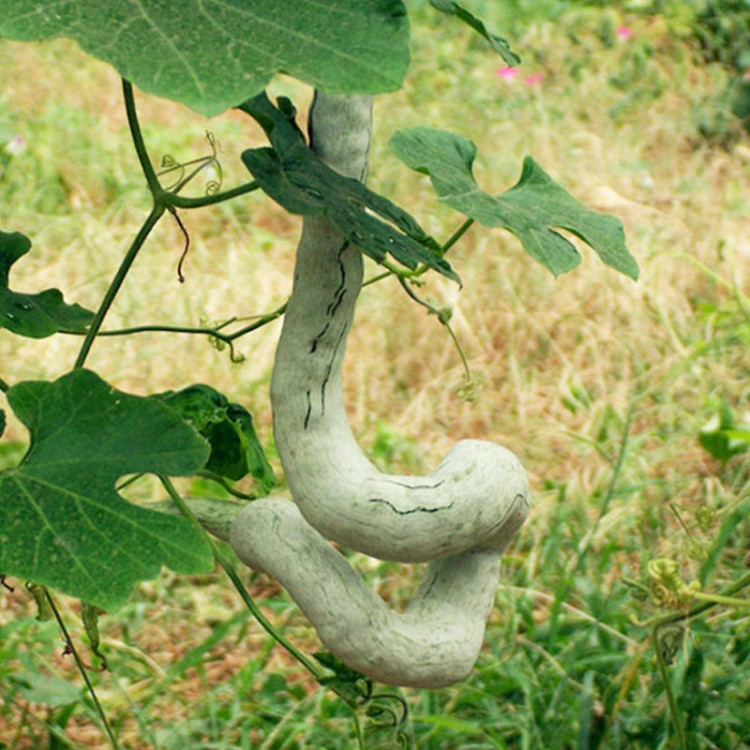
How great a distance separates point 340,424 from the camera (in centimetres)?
105

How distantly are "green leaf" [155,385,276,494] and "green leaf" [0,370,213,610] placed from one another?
0.97 ft

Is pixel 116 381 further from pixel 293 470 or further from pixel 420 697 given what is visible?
pixel 293 470

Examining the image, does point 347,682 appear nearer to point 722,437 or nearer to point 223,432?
point 223,432

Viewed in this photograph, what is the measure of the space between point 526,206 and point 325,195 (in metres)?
0.22

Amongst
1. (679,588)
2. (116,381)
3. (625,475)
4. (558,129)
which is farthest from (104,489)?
(558,129)

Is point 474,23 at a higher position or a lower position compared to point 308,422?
higher

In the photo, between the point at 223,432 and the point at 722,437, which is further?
the point at 722,437

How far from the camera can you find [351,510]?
103cm

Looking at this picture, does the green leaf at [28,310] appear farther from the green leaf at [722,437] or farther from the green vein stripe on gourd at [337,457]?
the green leaf at [722,437]

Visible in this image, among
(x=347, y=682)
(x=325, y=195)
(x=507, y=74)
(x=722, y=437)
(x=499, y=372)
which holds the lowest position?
(x=347, y=682)

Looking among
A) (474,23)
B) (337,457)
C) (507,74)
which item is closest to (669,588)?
(337,457)

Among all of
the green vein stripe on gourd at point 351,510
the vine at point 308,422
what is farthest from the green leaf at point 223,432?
the green vein stripe on gourd at point 351,510

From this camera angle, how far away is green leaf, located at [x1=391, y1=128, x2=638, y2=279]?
95cm

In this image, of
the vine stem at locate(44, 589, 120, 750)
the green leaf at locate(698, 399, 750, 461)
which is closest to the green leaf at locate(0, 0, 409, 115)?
the vine stem at locate(44, 589, 120, 750)
